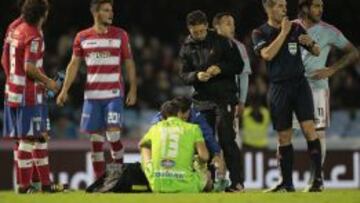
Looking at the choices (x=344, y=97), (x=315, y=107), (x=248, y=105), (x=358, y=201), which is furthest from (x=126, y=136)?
(x=358, y=201)

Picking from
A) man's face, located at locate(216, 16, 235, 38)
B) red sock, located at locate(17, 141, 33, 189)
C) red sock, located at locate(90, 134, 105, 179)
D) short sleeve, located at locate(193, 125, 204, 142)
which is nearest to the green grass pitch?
short sleeve, located at locate(193, 125, 204, 142)

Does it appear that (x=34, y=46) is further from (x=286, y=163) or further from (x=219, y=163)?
(x=286, y=163)

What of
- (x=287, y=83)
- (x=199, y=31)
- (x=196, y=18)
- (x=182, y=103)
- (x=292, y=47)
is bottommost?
(x=182, y=103)

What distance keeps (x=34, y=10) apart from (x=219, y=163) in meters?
2.81

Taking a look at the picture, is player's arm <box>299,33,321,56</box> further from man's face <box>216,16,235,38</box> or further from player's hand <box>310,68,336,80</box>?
man's face <box>216,16,235,38</box>

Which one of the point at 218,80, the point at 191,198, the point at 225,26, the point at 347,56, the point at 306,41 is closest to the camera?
the point at 191,198

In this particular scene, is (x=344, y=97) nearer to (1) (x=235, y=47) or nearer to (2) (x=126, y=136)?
(2) (x=126, y=136)

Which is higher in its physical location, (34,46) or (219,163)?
(34,46)

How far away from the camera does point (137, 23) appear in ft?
88.3

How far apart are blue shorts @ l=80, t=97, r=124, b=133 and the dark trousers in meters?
1.17

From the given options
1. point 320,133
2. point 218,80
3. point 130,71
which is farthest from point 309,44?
point 130,71

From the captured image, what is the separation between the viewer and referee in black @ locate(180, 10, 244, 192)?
15594 mm

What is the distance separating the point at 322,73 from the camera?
1599cm

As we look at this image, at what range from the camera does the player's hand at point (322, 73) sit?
628 inches
